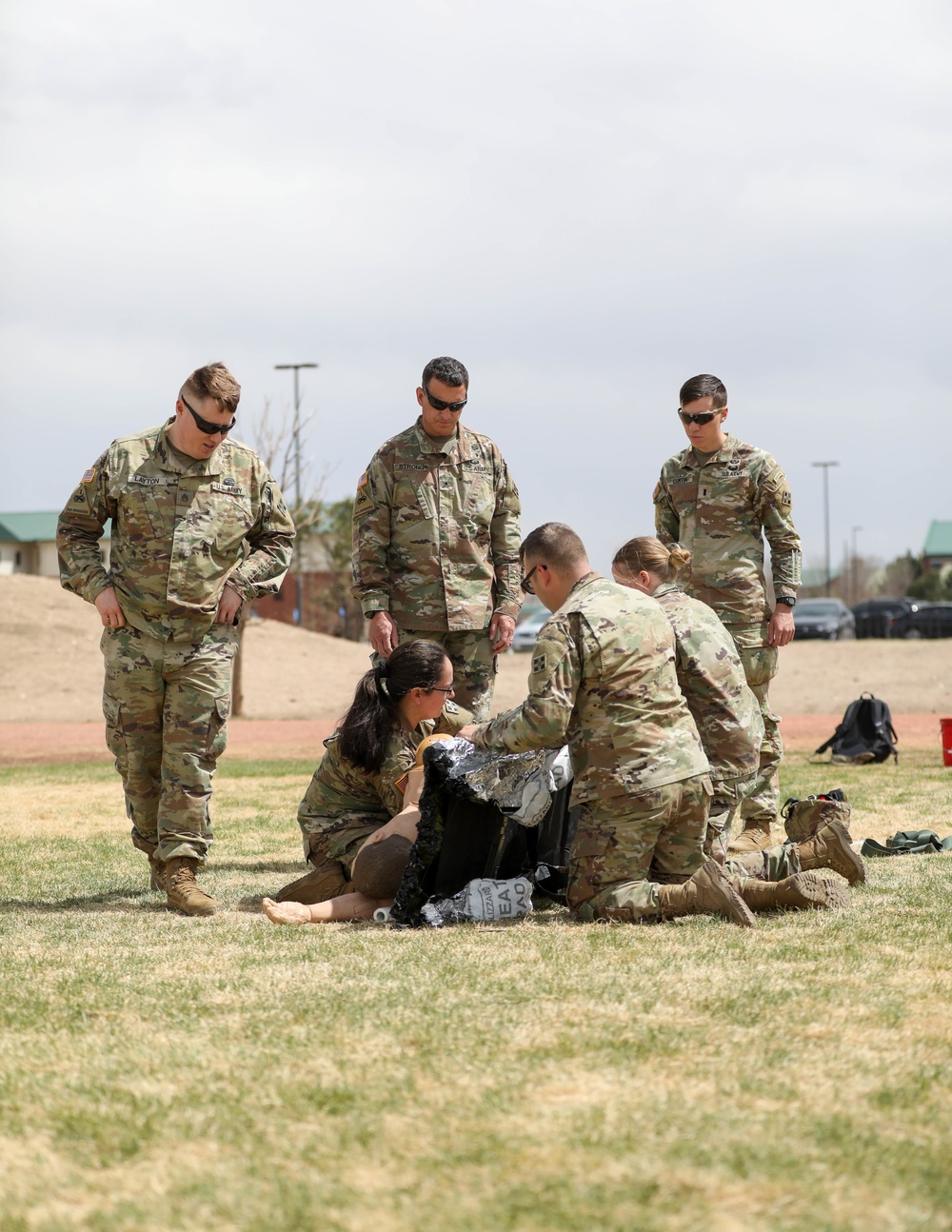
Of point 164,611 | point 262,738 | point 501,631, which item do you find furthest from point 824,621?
point 164,611

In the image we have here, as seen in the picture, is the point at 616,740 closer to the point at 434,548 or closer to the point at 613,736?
the point at 613,736

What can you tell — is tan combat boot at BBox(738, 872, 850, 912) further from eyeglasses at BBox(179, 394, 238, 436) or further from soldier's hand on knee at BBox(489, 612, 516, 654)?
eyeglasses at BBox(179, 394, 238, 436)

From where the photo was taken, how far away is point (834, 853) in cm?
622

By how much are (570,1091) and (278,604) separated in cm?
5980

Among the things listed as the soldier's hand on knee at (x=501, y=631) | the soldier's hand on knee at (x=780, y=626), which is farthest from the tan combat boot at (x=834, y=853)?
the soldier's hand on knee at (x=780, y=626)

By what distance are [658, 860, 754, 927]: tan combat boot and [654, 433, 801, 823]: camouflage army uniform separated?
9.16 feet

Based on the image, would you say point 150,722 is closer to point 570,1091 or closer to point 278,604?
point 570,1091

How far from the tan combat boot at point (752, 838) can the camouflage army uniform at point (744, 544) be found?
207 millimetres

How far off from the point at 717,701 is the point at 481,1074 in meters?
3.32

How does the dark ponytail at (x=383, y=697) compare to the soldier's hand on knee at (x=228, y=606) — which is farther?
the soldier's hand on knee at (x=228, y=606)

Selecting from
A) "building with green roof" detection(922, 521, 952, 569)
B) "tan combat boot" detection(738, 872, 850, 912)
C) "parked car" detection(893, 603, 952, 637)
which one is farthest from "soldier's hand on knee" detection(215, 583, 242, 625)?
"building with green roof" detection(922, 521, 952, 569)

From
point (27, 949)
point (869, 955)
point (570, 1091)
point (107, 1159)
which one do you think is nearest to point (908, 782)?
point (869, 955)

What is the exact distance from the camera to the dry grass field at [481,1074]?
2723 millimetres

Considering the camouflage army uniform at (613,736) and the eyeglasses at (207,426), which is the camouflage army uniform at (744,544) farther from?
the eyeglasses at (207,426)
